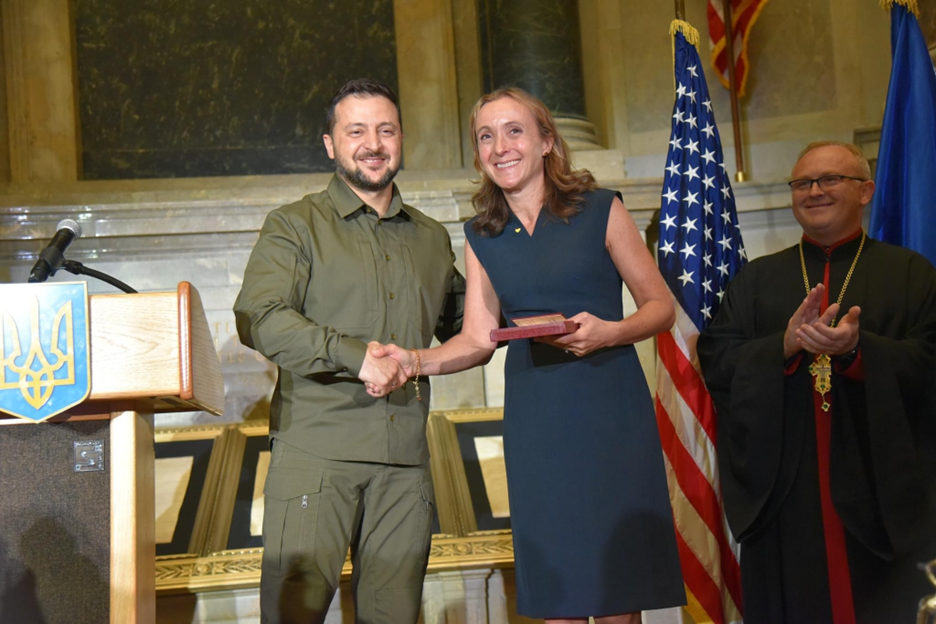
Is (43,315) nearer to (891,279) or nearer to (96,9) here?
(891,279)

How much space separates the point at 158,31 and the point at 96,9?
41 centimetres

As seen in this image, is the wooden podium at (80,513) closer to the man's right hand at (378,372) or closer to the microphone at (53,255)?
the man's right hand at (378,372)

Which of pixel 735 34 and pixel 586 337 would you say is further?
pixel 735 34

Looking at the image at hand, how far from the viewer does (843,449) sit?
3246 mm

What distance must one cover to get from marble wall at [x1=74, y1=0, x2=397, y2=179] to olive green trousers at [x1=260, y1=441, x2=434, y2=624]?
4.03m

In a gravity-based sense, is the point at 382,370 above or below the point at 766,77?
below

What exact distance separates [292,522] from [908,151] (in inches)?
117

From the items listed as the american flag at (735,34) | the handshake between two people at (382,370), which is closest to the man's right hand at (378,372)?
the handshake between two people at (382,370)

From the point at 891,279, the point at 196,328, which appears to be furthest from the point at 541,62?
the point at 196,328

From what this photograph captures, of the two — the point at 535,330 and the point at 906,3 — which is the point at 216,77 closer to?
the point at 906,3

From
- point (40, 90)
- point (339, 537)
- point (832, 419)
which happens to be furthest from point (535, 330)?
point (40, 90)

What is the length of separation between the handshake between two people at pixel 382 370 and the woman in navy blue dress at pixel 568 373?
0.02 metres

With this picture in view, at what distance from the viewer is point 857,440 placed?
324 cm

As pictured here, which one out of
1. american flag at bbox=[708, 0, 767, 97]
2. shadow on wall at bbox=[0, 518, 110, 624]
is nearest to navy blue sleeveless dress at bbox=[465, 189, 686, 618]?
shadow on wall at bbox=[0, 518, 110, 624]
